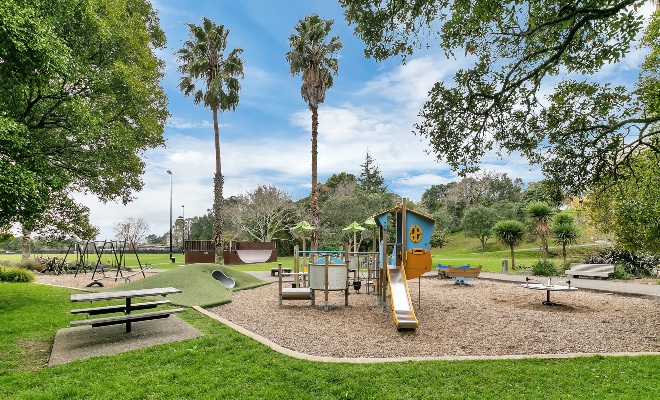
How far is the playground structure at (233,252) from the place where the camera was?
29.6 meters

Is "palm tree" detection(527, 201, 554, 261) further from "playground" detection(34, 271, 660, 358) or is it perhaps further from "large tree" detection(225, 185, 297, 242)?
"large tree" detection(225, 185, 297, 242)

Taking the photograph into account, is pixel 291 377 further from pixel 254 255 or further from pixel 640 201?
pixel 254 255

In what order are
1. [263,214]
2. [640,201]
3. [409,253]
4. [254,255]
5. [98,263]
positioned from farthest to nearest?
1. [263,214]
2. [254,255]
3. [98,263]
4. [409,253]
5. [640,201]

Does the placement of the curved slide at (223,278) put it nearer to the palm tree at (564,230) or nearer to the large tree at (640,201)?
the large tree at (640,201)

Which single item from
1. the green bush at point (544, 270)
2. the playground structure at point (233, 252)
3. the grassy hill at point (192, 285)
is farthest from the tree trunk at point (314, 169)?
the green bush at point (544, 270)

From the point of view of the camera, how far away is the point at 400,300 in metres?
8.62

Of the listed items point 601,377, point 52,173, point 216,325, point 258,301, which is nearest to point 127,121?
point 52,173

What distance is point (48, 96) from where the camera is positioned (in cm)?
961

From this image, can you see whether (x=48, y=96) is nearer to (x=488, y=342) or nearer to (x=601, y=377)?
(x=488, y=342)

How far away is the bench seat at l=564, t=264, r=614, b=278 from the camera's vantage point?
1742 cm

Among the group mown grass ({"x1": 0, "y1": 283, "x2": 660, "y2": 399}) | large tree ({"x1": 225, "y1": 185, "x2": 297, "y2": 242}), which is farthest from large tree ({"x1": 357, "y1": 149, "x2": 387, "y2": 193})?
mown grass ({"x1": 0, "y1": 283, "x2": 660, "y2": 399})

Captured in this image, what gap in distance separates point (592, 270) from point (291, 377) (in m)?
18.3

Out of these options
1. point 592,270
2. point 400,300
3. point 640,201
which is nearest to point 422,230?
point 400,300

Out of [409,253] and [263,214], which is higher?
[263,214]
